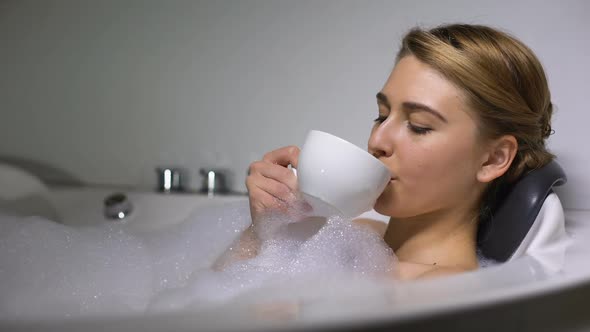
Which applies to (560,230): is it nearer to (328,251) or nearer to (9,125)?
(328,251)

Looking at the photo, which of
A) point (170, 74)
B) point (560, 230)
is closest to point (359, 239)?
point (560, 230)

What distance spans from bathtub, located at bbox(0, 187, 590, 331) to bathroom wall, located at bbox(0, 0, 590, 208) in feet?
2.50

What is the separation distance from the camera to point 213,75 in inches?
74.8

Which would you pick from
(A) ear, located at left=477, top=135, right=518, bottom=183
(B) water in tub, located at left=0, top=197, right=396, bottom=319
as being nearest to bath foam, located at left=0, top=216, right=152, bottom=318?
(B) water in tub, located at left=0, top=197, right=396, bottom=319

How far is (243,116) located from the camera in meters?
1.87

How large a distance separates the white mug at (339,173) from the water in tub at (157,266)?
0.14 ft

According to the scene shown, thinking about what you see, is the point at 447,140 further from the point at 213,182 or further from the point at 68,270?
the point at 213,182

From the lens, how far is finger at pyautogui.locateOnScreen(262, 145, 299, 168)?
42.3 inches

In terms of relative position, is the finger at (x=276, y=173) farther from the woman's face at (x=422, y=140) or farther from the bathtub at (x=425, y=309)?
the bathtub at (x=425, y=309)

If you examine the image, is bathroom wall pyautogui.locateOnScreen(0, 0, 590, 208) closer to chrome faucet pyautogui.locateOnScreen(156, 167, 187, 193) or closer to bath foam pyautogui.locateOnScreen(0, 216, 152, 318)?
chrome faucet pyautogui.locateOnScreen(156, 167, 187, 193)

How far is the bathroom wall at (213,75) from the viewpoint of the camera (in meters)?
1.43

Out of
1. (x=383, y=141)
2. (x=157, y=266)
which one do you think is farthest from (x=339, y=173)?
(x=157, y=266)

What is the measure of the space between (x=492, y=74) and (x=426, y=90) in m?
0.12

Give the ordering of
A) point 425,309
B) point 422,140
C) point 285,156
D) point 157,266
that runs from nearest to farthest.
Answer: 1. point 425,309
2. point 422,140
3. point 285,156
4. point 157,266
